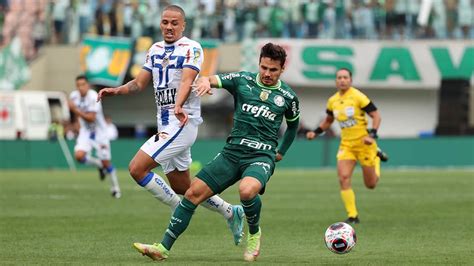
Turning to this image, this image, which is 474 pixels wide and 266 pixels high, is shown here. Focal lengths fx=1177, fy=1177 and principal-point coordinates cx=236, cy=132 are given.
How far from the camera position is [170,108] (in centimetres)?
1353

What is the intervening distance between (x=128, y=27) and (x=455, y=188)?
19628 millimetres

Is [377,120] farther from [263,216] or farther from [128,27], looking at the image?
[128,27]

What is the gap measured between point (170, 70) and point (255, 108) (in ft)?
5.62

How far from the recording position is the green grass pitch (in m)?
12.5

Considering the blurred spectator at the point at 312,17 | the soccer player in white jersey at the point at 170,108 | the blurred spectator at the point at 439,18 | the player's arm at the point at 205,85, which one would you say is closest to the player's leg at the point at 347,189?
the soccer player in white jersey at the point at 170,108

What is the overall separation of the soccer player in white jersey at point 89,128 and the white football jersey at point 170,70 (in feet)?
31.7

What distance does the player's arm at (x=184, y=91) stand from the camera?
1234 centimetres

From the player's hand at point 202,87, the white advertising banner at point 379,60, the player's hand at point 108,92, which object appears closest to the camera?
the player's hand at point 202,87

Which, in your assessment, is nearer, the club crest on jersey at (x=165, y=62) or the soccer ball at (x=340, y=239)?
the soccer ball at (x=340, y=239)

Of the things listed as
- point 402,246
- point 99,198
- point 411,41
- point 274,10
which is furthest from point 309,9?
point 402,246

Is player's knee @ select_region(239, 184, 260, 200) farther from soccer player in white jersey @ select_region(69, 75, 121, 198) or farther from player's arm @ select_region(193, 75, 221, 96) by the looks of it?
soccer player in white jersey @ select_region(69, 75, 121, 198)

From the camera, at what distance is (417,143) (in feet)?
131

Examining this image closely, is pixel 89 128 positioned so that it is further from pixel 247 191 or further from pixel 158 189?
pixel 247 191

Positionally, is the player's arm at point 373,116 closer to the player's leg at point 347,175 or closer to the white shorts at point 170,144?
the player's leg at point 347,175
